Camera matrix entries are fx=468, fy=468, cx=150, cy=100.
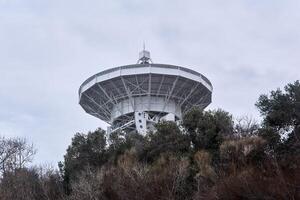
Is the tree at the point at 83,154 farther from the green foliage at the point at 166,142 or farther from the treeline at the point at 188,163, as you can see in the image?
the green foliage at the point at 166,142

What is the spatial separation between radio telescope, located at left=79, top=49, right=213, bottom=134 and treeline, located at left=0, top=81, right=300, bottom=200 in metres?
4.99

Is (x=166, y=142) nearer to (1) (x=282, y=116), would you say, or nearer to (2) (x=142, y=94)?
(1) (x=282, y=116)

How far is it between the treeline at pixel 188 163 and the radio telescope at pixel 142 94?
16.4ft

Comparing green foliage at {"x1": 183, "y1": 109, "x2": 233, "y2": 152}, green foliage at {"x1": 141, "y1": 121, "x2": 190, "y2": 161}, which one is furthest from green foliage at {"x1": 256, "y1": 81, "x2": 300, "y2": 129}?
green foliage at {"x1": 141, "y1": 121, "x2": 190, "y2": 161}

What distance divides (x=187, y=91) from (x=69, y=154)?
37.6 ft

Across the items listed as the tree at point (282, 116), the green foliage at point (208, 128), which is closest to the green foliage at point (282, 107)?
the tree at point (282, 116)

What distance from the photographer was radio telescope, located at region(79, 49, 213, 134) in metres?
34.8

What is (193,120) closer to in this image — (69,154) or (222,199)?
(69,154)

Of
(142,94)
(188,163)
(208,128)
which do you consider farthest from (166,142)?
(142,94)

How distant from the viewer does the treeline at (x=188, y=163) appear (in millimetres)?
17078

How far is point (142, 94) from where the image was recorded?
1430 inches

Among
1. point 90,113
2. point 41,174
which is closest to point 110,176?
point 41,174

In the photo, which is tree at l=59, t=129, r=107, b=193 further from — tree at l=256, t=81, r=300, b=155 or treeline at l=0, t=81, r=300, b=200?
tree at l=256, t=81, r=300, b=155

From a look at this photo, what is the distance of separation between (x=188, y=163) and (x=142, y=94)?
1447cm
